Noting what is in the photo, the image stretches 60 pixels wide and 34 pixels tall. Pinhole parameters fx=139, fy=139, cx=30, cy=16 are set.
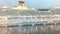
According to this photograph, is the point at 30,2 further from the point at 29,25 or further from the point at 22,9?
the point at 29,25

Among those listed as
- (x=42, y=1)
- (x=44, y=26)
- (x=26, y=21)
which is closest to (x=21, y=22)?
(x=26, y=21)

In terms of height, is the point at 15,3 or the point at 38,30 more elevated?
the point at 15,3

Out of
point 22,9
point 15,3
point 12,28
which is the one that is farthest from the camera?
point 15,3

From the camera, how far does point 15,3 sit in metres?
1.50

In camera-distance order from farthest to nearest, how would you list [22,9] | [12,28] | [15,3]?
[15,3] < [22,9] < [12,28]

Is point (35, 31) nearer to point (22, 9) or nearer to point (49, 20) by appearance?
point (49, 20)

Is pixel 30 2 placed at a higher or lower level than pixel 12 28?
higher

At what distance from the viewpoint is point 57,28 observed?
104cm

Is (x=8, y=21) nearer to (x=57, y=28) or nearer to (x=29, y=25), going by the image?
(x=29, y=25)

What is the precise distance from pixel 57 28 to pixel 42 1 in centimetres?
61

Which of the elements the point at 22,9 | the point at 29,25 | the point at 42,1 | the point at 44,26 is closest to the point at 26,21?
the point at 29,25

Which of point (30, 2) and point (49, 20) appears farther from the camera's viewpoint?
point (30, 2)

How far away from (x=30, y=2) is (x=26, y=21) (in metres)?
0.61

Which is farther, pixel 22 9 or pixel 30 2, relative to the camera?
pixel 30 2
